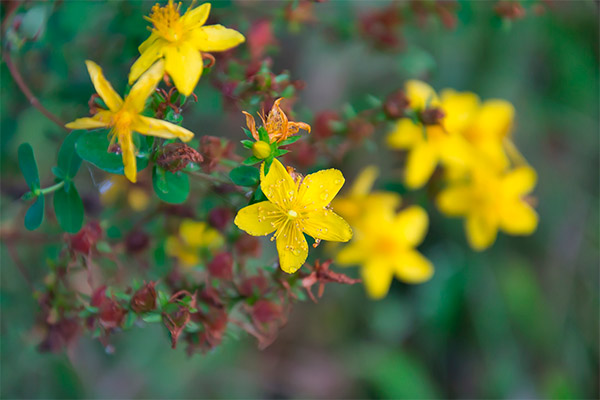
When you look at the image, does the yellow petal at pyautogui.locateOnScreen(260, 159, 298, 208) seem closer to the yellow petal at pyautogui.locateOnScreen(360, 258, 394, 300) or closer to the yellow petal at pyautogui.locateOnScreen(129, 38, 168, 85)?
the yellow petal at pyautogui.locateOnScreen(129, 38, 168, 85)

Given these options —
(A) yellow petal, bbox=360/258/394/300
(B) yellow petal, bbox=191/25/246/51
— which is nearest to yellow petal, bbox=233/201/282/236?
(B) yellow petal, bbox=191/25/246/51

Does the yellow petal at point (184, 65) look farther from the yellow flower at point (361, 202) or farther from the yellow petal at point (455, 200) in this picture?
the yellow petal at point (455, 200)

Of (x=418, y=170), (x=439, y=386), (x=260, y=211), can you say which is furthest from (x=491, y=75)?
(x=260, y=211)

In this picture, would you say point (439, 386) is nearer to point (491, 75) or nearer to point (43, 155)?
point (491, 75)

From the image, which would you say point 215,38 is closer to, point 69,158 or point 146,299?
point 69,158

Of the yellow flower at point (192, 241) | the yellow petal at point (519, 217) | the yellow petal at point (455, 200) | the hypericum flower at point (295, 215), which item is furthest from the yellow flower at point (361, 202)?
the hypericum flower at point (295, 215)

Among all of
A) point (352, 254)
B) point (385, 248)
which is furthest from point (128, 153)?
point (385, 248)
